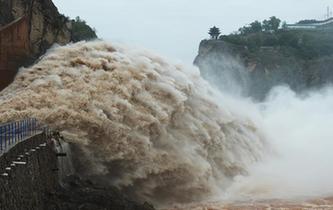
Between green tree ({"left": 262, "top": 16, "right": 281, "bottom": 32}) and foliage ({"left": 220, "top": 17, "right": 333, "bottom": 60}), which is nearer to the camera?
foliage ({"left": 220, "top": 17, "right": 333, "bottom": 60})

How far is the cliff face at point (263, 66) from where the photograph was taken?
97000mm

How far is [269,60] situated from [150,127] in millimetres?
83807

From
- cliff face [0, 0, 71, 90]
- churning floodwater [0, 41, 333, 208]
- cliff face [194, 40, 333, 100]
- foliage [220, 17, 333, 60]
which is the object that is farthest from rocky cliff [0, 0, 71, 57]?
foliage [220, 17, 333, 60]

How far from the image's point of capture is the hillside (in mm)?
98188

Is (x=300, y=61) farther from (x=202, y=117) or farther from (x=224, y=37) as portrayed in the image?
(x=202, y=117)

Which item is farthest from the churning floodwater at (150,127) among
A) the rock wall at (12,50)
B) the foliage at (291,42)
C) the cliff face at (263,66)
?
the foliage at (291,42)

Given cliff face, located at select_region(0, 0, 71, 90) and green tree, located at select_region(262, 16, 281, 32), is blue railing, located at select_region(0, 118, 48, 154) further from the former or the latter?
green tree, located at select_region(262, 16, 281, 32)

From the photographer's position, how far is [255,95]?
90.1m

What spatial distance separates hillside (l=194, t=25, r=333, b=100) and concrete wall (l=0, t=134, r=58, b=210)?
239 feet

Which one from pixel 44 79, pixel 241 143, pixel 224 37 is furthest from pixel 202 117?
pixel 224 37

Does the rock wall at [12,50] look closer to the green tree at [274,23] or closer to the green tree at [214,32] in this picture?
the green tree at [214,32]

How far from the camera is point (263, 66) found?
335 feet

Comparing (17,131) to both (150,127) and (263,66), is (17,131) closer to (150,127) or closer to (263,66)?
(150,127)

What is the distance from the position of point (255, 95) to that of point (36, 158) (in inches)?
3021
